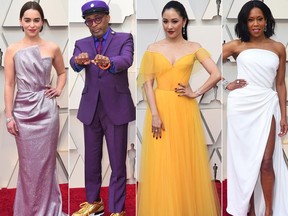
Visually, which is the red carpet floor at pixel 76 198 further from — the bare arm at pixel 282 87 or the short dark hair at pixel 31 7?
the short dark hair at pixel 31 7

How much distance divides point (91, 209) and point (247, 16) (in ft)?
6.12

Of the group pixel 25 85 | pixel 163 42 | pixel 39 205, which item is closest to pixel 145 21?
pixel 163 42

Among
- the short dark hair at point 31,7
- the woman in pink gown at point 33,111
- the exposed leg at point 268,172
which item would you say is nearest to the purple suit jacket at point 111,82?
the woman in pink gown at point 33,111

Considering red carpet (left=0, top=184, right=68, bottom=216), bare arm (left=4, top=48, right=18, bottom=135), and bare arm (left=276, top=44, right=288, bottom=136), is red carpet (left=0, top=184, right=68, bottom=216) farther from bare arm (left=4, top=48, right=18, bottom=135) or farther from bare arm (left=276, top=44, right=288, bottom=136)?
bare arm (left=276, top=44, right=288, bottom=136)

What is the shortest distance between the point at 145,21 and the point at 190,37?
37 cm

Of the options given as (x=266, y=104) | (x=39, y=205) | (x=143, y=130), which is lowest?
(x=39, y=205)

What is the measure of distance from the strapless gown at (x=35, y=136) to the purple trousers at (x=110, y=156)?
25 cm

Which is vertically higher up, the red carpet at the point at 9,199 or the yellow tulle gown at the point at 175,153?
the yellow tulle gown at the point at 175,153

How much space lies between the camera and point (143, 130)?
3271 mm

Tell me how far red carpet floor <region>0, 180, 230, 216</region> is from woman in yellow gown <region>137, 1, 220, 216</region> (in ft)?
1.03

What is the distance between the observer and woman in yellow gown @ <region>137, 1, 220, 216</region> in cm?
309

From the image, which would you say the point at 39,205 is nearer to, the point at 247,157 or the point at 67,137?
the point at 67,137

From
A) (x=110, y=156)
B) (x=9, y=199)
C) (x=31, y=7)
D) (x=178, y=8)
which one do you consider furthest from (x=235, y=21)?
(x=9, y=199)

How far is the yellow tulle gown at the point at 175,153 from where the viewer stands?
308 cm
